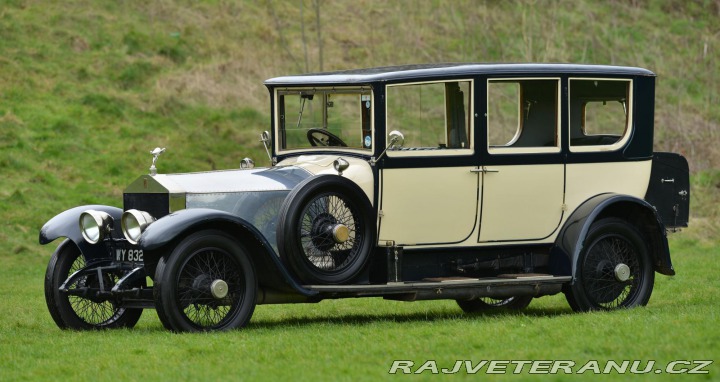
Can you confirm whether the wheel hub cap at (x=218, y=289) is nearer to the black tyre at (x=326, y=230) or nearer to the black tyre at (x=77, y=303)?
the black tyre at (x=326, y=230)

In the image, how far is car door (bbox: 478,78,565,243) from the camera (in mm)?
11195

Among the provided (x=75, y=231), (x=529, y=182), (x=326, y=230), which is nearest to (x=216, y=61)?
(x=75, y=231)

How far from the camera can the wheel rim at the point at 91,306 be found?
1086cm

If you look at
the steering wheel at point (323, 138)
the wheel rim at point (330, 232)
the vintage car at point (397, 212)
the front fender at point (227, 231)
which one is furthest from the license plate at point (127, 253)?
the steering wheel at point (323, 138)

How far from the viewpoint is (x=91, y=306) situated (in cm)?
1109

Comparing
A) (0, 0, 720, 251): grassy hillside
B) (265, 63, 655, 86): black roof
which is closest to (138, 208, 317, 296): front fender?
(265, 63, 655, 86): black roof

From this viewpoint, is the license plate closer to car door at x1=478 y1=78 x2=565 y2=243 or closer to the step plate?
the step plate

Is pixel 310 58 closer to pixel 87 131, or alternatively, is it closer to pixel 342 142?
pixel 87 131

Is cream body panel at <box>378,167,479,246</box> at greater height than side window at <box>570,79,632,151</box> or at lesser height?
lesser

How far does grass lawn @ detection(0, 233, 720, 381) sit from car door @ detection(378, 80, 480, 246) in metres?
0.81

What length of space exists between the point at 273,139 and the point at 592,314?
348 centimetres

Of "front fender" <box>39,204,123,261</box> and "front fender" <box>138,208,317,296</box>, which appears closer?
"front fender" <box>138,208,317,296</box>

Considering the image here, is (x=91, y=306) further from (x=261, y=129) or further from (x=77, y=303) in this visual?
(x=261, y=129)

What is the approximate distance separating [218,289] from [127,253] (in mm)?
1085
